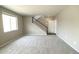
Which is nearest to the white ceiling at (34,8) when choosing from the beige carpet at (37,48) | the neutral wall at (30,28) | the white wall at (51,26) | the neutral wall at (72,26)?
the neutral wall at (72,26)

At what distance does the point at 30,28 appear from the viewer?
10.1m

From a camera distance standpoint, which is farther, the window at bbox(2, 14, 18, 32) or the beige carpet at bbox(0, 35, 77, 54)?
the window at bbox(2, 14, 18, 32)

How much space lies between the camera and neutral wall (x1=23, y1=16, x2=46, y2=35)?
33.1ft

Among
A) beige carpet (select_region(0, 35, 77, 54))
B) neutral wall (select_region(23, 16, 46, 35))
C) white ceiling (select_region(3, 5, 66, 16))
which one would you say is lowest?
beige carpet (select_region(0, 35, 77, 54))

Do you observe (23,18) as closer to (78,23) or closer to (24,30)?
(24,30)

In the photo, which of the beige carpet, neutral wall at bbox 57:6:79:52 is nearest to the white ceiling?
neutral wall at bbox 57:6:79:52

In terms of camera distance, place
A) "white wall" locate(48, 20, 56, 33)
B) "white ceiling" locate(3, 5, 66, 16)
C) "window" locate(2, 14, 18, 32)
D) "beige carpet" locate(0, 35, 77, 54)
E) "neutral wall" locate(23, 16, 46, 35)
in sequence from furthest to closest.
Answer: "white wall" locate(48, 20, 56, 33)
"neutral wall" locate(23, 16, 46, 35)
"window" locate(2, 14, 18, 32)
"white ceiling" locate(3, 5, 66, 16)
"beige carpet" locate(0, 35, 77, 54)

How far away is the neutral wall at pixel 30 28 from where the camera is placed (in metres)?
10.1

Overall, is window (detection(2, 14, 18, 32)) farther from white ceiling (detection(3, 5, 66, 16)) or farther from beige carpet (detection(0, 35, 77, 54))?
beige carpet (detection(0, 35, 77, 54))

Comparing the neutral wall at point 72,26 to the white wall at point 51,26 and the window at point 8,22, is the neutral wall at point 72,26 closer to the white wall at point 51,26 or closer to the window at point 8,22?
the window at point 8,22

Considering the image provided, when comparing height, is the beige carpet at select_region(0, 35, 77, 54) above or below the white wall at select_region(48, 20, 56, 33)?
below

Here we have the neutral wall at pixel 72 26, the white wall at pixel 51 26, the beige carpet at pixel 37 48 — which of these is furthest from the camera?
the white wall at pixel 51 26
